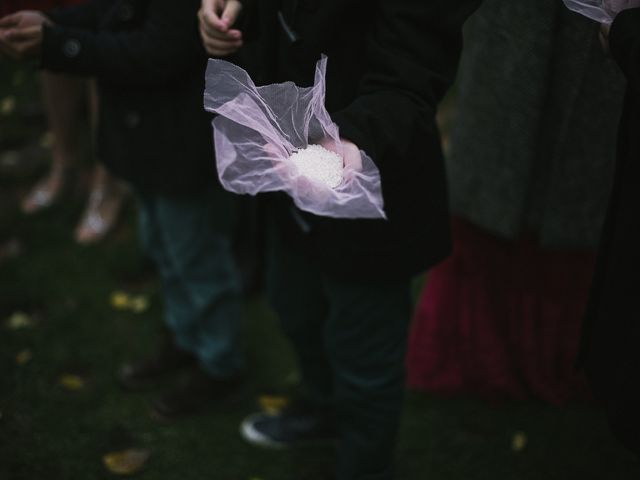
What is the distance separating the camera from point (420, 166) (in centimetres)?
138

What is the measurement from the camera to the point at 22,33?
161 cm

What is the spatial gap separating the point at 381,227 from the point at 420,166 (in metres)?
0.15

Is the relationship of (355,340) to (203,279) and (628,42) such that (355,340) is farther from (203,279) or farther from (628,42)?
(628,42)

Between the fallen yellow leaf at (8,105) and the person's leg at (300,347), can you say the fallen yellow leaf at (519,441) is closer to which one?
the person's leg at (300,347)

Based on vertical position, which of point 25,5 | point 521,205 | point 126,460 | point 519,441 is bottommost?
point 126,460

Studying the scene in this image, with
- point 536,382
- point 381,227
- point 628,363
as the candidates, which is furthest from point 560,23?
point 536,382

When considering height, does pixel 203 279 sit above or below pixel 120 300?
above

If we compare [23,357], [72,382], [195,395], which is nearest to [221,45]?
[195,395]

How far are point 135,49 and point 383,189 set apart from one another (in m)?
0.71

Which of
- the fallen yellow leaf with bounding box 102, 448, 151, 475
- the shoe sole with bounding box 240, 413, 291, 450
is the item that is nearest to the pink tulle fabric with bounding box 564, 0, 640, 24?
the shoe sole with bounding box 240, 413, 291, 450

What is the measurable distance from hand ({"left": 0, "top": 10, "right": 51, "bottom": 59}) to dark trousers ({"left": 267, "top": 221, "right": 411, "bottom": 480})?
0.73 metres

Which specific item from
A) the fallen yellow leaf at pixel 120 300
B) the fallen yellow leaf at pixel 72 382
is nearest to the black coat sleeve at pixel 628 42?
the fallen yellow leaf at pixel 72 382

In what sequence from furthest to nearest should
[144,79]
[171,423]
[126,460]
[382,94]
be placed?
1. [171,423]
2. [126,460]
3. [144,79]
4. [382,94]

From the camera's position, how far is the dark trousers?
150 centimetres
